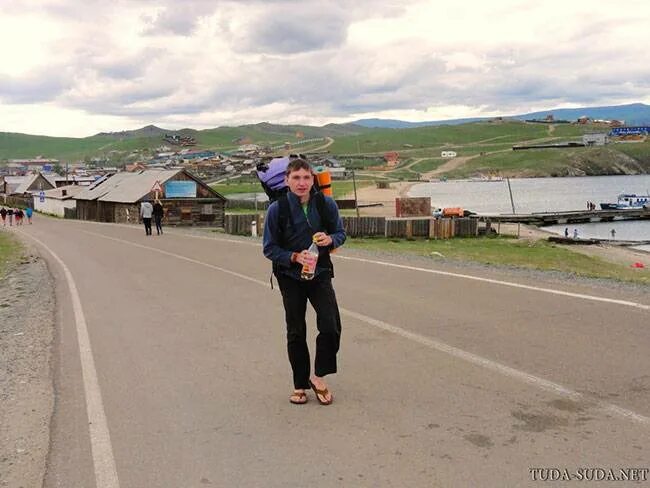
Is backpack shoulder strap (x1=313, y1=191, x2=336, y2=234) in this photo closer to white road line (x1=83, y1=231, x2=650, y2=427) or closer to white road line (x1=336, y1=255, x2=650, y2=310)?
white road line (x1=83, y1=231, x2=650, y2=427)

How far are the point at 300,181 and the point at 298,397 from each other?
1752mm

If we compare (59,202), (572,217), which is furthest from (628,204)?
(59,202)

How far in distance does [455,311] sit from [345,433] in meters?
4.57

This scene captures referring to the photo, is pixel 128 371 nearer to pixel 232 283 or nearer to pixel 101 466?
pixel 101 466

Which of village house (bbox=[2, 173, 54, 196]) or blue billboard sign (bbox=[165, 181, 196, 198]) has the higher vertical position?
village house (bbox=[2, 173, 54, 196])

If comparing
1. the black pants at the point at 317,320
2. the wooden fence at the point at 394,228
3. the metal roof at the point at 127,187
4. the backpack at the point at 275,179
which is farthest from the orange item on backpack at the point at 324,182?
the metal roof at the point at 127,187

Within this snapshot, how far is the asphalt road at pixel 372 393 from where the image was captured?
439 centimetres

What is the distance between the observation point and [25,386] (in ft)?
21.8

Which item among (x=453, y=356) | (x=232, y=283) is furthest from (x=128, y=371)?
(x=232, y=283)

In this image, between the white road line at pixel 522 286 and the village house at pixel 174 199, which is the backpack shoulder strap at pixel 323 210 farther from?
the village house at pixel 174 199

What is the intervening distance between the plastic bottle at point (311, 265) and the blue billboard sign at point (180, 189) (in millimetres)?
51654

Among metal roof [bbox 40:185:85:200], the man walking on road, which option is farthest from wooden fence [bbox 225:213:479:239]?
metal roof [bbox 40:185:85:200]

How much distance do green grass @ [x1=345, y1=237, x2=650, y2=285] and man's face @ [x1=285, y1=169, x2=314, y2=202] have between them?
14.6m

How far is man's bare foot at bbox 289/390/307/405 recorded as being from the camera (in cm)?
564
